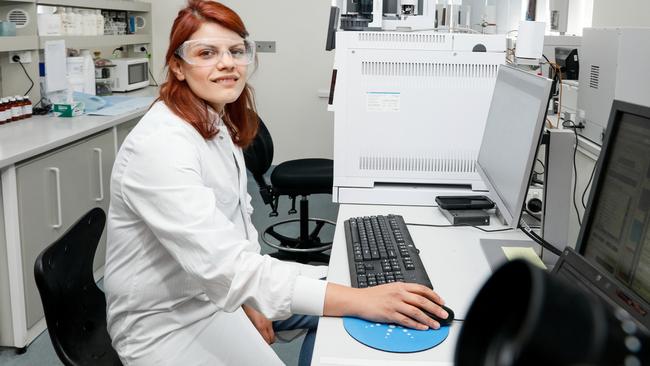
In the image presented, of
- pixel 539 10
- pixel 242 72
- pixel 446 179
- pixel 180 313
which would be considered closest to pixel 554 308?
pixel 180 313

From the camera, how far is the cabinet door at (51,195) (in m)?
2.42

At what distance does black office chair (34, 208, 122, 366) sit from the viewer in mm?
1265

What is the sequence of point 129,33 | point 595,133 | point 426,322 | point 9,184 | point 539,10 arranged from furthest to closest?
point 539,10, point 129,33, point 9,184, point 595,133, point 426,322

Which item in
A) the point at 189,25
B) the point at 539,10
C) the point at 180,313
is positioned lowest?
the point at 180,313

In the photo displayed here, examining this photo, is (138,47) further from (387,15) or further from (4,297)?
(4,297)

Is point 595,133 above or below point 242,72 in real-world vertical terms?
below

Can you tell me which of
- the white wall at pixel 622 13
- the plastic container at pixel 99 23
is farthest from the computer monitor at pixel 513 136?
the plastic container at pixel 99 23

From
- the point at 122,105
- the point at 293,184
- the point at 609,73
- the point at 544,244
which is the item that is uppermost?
the point at 609,73

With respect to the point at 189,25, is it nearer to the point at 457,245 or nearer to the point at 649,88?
the point at 457,245

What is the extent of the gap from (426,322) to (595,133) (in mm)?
938

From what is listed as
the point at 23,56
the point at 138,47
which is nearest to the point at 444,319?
the point at 23,56

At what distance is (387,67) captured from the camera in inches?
77.4

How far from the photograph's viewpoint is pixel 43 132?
9.02 ft

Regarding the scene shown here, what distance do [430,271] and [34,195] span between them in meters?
1.72
